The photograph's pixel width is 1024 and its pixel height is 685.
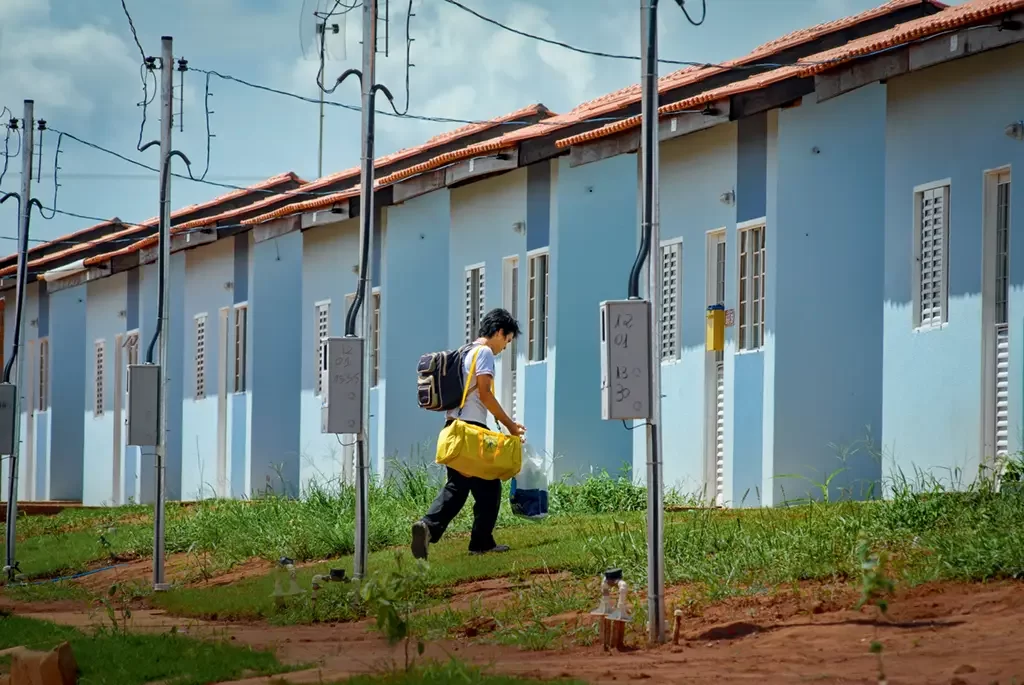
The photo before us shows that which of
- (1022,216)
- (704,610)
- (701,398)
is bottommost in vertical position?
(704,610)

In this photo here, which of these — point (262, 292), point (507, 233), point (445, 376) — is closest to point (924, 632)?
point (445, 376)

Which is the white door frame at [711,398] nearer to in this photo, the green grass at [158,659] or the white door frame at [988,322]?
the white door frame at [988,322]

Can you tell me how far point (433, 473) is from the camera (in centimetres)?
2244

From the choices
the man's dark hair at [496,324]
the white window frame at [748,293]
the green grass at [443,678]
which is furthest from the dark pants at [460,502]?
the white window frame at [748,293]

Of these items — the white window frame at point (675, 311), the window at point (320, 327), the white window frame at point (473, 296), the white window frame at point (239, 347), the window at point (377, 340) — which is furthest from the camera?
the white window frame at point (239, 347)

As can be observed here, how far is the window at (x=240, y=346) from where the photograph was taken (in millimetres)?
29188

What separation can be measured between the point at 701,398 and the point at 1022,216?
17.7 ft

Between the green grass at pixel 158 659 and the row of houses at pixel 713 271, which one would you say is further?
the row of houses at pixel 713 271

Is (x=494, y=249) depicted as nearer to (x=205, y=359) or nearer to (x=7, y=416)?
(x=7, y=416)

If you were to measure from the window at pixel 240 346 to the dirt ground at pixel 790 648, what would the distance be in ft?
61.3

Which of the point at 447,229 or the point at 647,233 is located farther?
the point at 447,229

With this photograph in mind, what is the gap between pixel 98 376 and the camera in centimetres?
3525

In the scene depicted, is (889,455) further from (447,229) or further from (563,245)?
(447,229)

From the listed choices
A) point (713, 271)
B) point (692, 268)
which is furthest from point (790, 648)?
point (692, 268)
